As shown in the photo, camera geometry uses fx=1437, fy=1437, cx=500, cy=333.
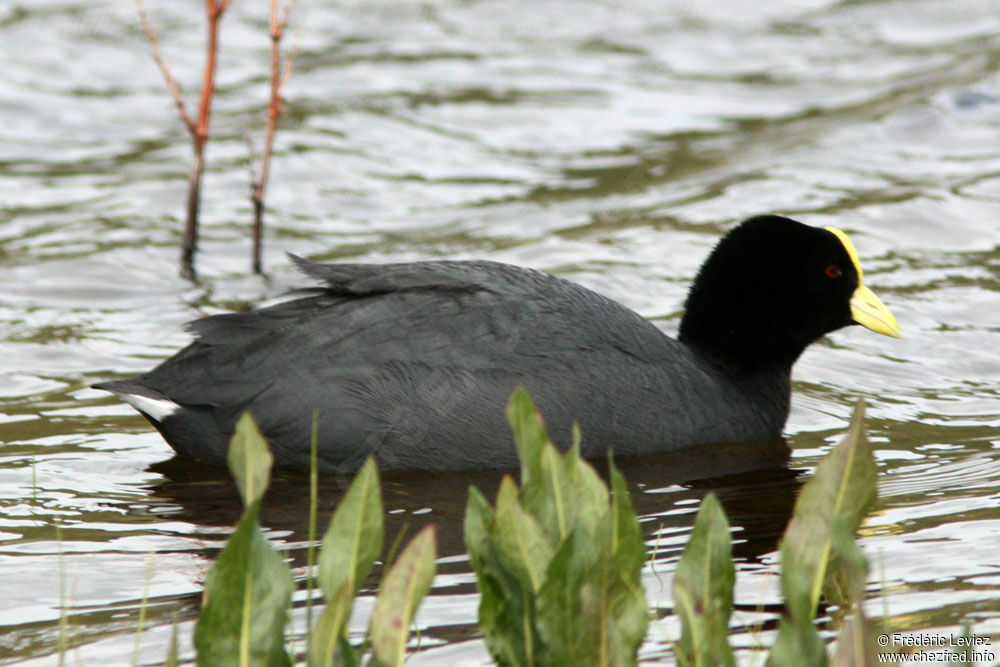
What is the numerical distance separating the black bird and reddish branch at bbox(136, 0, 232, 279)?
7.04ft

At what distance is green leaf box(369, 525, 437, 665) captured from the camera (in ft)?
8.90

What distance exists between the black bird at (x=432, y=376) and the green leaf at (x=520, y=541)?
207cm

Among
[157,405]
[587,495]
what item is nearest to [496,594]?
[587,495]

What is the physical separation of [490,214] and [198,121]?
2.33m

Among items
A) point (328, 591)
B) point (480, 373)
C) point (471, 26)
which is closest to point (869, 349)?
point (480, 373)

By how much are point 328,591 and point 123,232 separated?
19.5 ft

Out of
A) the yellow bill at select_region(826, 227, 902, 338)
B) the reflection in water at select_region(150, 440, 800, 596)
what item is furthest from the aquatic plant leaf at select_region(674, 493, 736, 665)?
the yellow bill at select_region(826, 227, 902, 338)

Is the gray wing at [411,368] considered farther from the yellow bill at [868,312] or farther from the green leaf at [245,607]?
the green leaf at [245,607]

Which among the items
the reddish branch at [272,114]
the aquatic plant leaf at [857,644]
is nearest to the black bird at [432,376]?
the reddish branch at [272,114]

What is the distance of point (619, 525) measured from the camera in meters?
2.90

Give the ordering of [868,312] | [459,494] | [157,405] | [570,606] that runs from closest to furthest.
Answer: [570,606] < [459,494] < [157,405] < [868,312]

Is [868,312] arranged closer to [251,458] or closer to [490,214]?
[251,458]

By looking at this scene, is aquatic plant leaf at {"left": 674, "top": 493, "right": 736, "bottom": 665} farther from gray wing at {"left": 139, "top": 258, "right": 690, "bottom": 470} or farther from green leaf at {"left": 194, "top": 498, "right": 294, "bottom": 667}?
gray wing at {"left": 139, "top": 258, "right": 690, "bottom": 470}

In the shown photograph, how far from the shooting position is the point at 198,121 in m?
7.13
